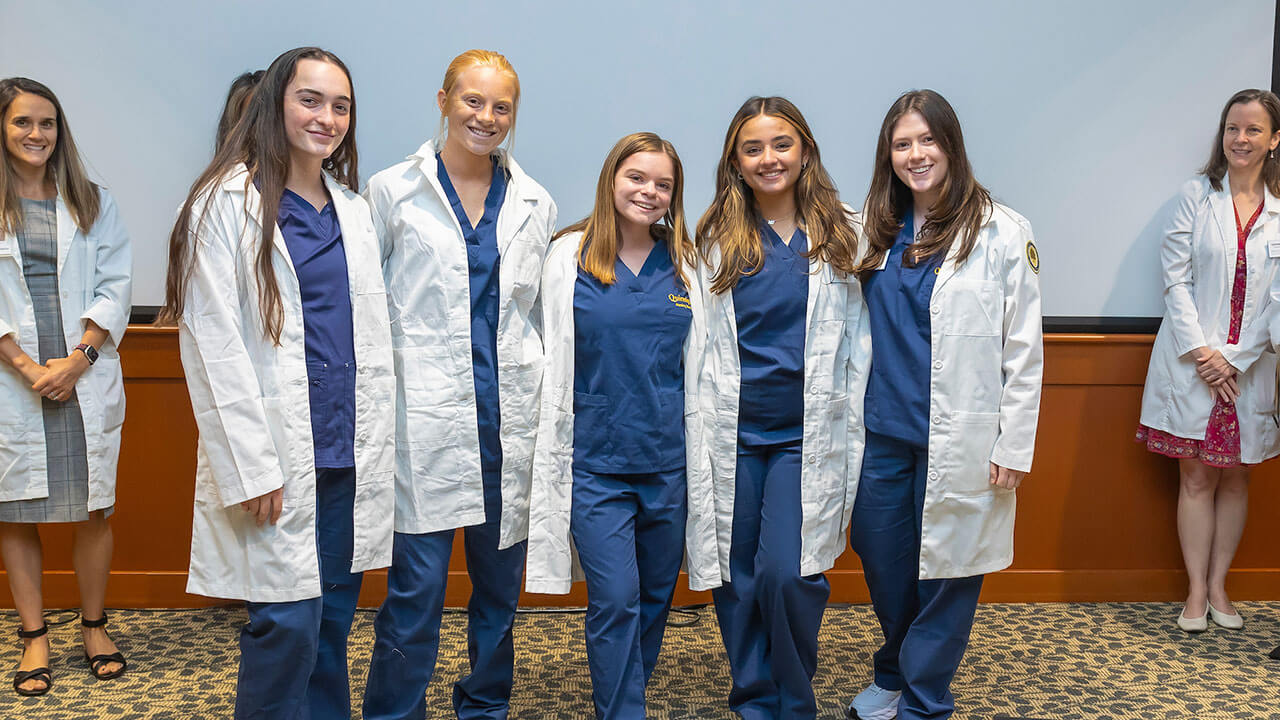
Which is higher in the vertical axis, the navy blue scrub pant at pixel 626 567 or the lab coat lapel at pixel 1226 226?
the lab coat lapel at pixel 1226 226

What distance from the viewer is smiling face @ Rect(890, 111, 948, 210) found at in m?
2.36

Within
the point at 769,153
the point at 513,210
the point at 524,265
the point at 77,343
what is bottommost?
the point at 77,343

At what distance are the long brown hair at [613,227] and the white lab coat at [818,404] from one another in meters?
0.09

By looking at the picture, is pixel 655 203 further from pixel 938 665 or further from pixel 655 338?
pixel 938 665

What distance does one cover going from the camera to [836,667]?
3006 millimetres

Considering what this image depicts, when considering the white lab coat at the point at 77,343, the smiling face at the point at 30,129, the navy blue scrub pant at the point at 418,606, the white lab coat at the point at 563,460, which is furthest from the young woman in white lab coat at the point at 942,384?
the smiling face at the point at 30,129

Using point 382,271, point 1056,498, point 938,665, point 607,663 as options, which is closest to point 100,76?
point 382,271

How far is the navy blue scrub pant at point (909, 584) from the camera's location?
240 cm

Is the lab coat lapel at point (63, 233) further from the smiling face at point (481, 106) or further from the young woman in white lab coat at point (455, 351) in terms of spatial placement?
the smiling face at point (481, 106)

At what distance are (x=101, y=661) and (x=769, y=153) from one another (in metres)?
2.48

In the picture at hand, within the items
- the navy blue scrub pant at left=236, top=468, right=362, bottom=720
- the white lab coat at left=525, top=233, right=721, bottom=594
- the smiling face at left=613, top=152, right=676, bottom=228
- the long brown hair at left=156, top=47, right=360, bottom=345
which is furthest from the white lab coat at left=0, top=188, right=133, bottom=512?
the smiling face at left=613, top=152, right=676, bottom=228

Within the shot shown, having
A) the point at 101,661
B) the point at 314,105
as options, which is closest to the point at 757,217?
the point at 314,105

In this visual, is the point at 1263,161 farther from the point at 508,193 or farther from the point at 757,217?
the point at 508,193

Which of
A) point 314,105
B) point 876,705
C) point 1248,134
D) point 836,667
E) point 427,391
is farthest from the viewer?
point 1248,134
